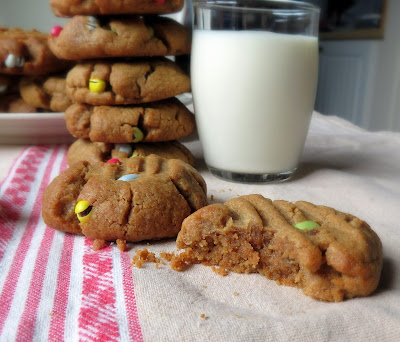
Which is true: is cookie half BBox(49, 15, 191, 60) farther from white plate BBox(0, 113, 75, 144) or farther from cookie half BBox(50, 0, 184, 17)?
white plate BBox(0, 113, 75, 144)

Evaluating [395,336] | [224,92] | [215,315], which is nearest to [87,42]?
[224,92]

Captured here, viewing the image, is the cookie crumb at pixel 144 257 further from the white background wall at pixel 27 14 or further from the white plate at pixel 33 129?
the white background wall at pixel 27 14

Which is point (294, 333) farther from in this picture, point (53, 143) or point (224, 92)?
point (53, 143)

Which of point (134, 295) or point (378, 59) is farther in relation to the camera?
point (378, 59)

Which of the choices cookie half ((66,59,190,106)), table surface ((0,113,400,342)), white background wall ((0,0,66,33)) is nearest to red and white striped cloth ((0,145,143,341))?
table surface ((0,113,400,342))

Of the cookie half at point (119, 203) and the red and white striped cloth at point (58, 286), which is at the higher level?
the cookie half at point (119, 203)

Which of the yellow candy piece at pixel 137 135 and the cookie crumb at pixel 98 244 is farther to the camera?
the yellow candy piece at pixel 137 135

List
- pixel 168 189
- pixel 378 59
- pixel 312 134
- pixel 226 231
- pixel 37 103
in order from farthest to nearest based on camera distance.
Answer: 1. pixel 378 59
2. pixel 312 134
3. pixel 37 103
4. pixel 168 189
5. pixel 226 231

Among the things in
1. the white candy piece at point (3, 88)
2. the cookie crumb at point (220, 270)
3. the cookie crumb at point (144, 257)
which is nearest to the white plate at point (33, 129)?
the white candy piece at point (3, 88)
